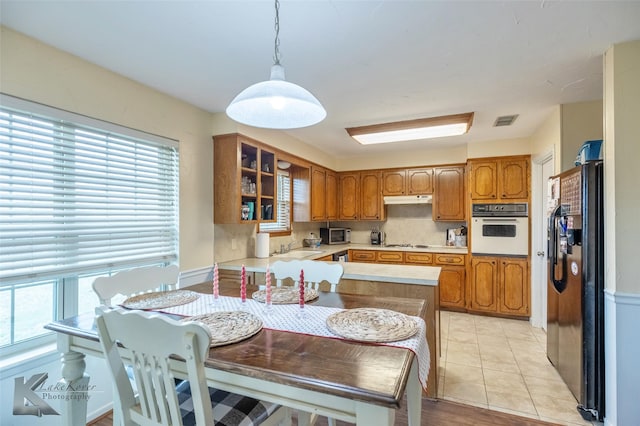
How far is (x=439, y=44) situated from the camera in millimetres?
1788

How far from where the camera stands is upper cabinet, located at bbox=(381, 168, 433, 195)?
4.66 meters

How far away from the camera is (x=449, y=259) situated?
13.7 ft

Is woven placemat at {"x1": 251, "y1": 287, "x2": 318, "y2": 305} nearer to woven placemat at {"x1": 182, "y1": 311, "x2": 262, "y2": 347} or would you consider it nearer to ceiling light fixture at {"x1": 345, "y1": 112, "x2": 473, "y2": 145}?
woven placemat at {"x1": 182, "y1": 311, "x2": 262, "y2": 347}

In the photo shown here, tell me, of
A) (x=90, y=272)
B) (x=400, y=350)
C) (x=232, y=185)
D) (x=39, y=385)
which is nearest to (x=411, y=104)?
(x=232, y=185)

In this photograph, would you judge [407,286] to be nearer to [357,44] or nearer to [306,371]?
[306,371]

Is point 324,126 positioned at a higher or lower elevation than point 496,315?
higher

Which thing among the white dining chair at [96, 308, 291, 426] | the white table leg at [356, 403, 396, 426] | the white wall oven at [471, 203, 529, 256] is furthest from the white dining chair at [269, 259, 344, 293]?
the white wall oven at [471, 203, 529, 256]

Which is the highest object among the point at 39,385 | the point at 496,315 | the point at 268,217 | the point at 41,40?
the point at 41,40

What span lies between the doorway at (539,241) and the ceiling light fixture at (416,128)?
4.21 feet

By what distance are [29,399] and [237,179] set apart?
2.03 m

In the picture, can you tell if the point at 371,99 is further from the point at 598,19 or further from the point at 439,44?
the point at 598,19

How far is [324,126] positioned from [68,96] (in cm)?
227

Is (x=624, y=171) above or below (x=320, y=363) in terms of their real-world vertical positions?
above

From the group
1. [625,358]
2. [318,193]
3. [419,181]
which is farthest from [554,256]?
[318,193]
